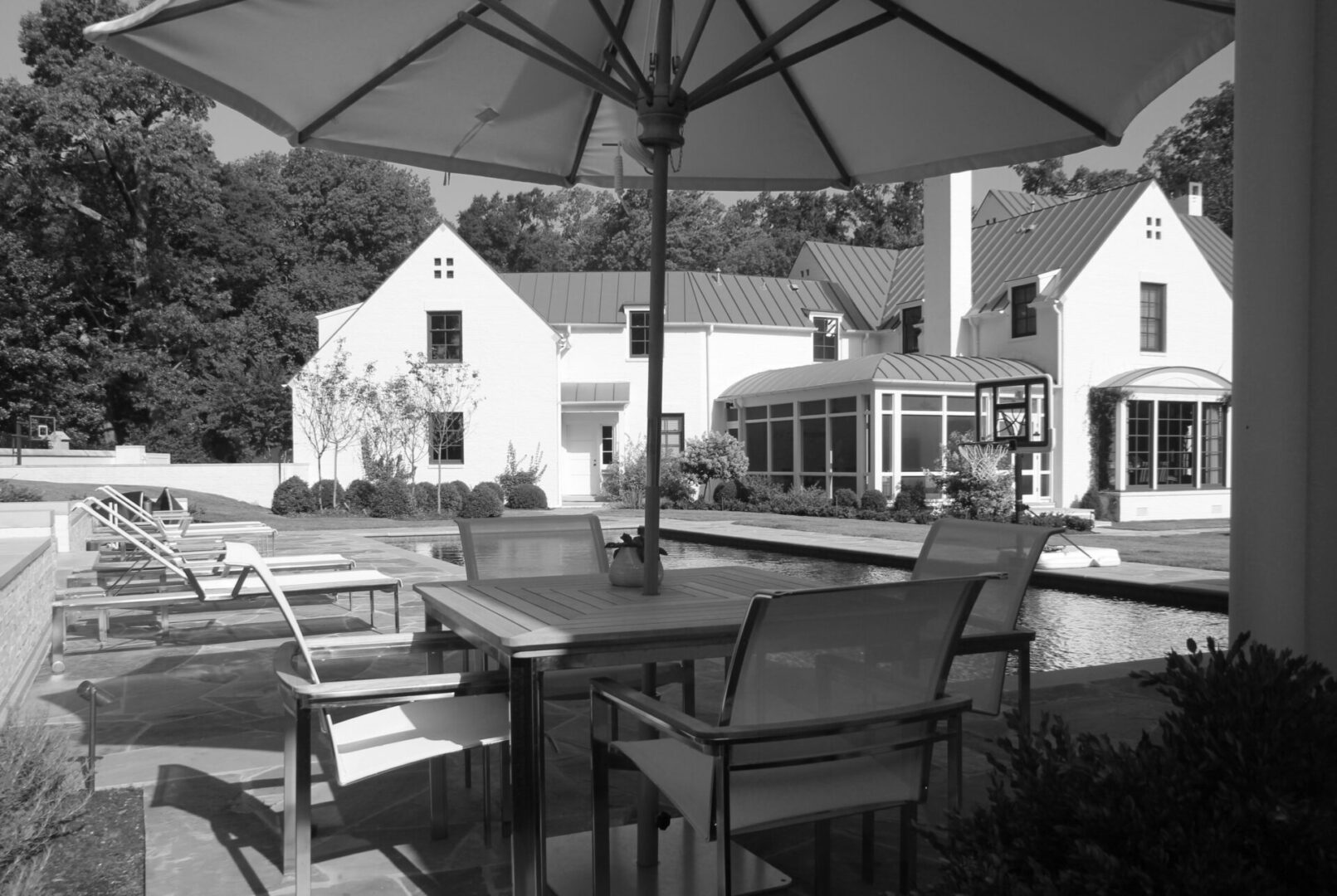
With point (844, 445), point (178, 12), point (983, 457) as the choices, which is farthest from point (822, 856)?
point (844, 445)

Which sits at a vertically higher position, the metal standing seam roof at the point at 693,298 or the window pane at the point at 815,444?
the metal standing seam roof at the point at 693,298

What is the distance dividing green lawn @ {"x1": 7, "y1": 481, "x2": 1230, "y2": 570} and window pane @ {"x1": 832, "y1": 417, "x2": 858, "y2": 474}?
2.19m

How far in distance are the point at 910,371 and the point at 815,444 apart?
2.96 metres

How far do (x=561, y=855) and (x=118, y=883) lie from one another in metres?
1.28

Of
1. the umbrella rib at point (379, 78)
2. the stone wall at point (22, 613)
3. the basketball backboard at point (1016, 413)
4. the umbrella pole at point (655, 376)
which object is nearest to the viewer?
the umbrella pole at point (655, 376)

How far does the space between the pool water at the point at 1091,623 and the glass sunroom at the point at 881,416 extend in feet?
29.8

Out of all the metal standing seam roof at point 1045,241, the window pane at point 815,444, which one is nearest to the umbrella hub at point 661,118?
the window pane at point 815,444

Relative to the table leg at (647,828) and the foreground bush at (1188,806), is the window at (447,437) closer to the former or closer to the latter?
the table leg at (647,828)

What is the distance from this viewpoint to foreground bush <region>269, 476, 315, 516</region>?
2206cm

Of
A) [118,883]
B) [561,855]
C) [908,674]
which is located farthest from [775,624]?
[118,883]

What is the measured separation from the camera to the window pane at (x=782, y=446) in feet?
79.2

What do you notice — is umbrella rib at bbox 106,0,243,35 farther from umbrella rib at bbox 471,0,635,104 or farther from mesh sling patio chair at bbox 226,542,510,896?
mesh sling patio chair at bbox 226,542,510,896

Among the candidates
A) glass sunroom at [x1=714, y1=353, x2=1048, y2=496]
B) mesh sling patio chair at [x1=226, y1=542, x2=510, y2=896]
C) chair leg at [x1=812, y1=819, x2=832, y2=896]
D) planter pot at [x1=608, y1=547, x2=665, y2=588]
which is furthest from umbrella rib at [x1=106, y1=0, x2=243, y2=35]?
glass sunroom at [x1=714, y1=353, x2=1048, y2=496]

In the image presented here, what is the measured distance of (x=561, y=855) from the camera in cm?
324
